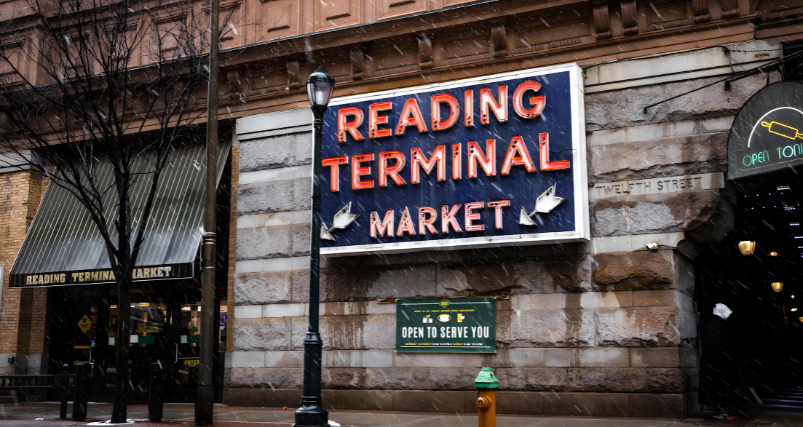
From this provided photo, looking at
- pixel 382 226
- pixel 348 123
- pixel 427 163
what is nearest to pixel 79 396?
pixel 382 226

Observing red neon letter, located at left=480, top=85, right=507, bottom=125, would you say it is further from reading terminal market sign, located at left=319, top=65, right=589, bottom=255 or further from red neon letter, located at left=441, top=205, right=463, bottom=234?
red neon letter, located at left=441, top=205, right=463, bottom=234

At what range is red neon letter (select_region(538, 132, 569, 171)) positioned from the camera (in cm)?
1214

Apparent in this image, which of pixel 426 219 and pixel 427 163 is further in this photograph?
pixel 427 163

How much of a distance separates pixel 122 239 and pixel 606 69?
362 inches

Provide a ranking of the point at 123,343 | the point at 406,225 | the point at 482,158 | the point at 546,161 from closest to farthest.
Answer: the point at 123,343 → the point at 546,161 → the point at 482,158 → the point at 406,225

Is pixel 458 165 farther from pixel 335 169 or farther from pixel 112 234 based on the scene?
pixel 112 234

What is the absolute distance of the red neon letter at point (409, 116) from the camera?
44.3ft

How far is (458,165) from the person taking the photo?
1307 cm

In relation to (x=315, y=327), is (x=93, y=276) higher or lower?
higher

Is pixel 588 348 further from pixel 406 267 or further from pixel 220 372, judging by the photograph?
pixel 220 372

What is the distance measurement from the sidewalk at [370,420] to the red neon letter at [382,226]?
132 inches

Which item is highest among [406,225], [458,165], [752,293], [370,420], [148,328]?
[458,165]

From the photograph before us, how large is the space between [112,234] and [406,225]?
25.0ft

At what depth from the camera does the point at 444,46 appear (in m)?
13.9
